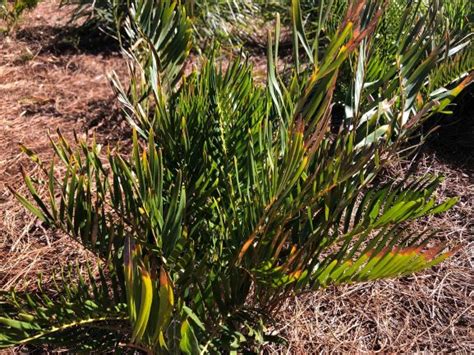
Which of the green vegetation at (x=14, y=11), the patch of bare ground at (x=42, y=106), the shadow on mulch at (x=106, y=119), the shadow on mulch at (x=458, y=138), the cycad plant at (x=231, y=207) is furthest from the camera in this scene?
the green vegetation at (x=14, y=11)

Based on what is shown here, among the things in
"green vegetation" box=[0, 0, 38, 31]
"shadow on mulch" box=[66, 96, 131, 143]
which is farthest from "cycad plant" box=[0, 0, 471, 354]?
"green vegetation" box=[0, 0, 38, 31]

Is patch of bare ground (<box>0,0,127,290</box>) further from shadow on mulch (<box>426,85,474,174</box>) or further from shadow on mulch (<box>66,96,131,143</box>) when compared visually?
shadow on mulch (<box>426,85,474,174</box>)

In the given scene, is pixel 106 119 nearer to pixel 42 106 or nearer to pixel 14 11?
pixel 42 106

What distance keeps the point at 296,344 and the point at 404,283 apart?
0.40m

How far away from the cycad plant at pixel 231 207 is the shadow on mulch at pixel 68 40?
1.78 metres

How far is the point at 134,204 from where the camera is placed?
106 centimetres

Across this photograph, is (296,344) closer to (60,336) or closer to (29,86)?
(60,336)

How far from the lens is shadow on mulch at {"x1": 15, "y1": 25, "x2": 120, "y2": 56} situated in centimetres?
296

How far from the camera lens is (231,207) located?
1.09m

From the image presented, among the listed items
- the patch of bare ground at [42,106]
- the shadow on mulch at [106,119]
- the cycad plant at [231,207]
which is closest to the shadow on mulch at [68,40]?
the patch of bare ground at [42,106]

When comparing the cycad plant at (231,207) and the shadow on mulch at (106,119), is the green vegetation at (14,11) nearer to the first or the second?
the shadow on mulch at (106,119)

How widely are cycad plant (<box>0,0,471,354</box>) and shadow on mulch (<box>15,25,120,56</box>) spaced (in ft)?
5.85

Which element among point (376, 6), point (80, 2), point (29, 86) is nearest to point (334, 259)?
point (376, 6)

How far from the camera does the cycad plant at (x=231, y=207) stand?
2.83 feet
